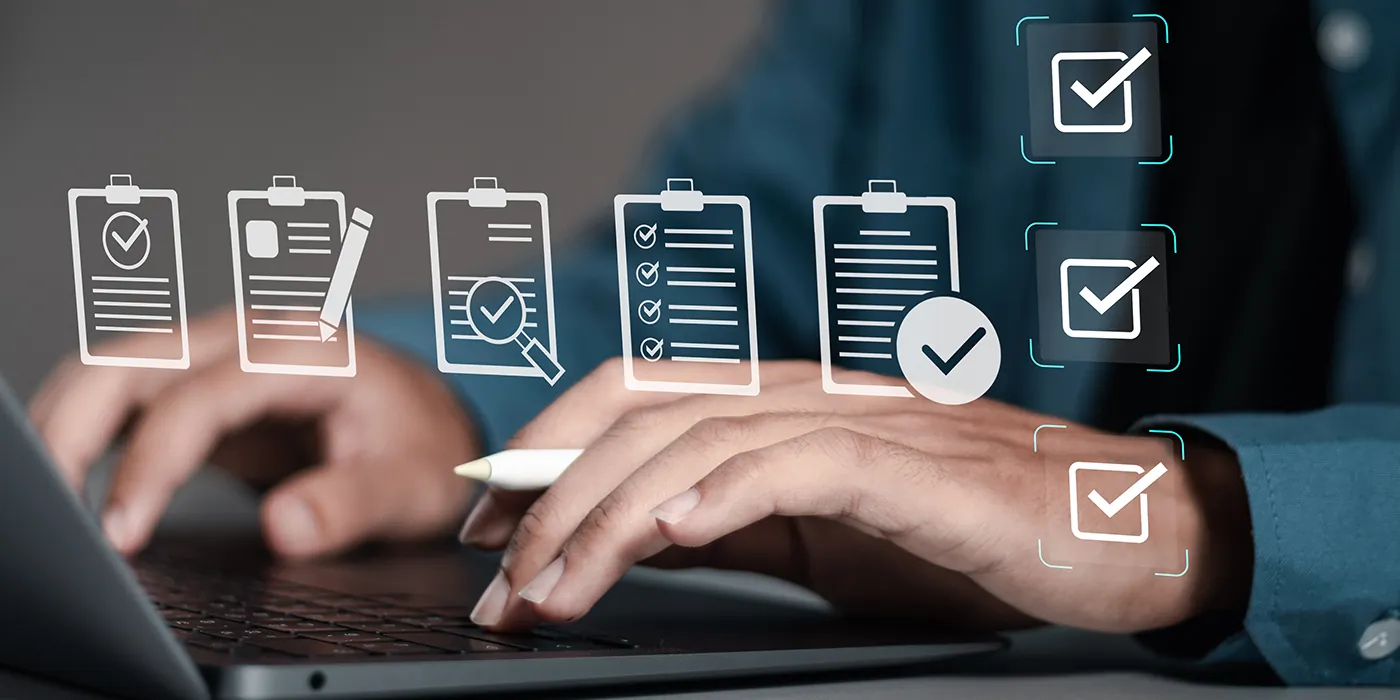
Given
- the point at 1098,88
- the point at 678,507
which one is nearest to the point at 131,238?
the point at 678,507

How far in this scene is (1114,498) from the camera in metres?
0.50

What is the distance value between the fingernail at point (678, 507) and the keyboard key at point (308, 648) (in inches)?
4.3

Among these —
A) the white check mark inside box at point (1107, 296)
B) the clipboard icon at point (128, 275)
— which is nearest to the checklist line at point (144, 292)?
the clipboard icon at point (128, 275)

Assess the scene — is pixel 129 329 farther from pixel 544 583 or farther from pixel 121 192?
pixel 544 583

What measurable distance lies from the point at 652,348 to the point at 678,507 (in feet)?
0.34

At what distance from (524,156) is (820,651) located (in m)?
0.26

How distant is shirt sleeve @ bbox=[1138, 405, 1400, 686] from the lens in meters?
0.49

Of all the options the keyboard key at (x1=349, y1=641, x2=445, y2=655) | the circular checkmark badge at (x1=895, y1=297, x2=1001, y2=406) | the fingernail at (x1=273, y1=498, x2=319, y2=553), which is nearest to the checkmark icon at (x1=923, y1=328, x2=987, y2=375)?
the circular checkmark badge at (x1=895, y1=297, x2=1001, y2=406)

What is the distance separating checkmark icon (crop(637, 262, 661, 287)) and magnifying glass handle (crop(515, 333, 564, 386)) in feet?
0.17

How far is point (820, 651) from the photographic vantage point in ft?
1.57

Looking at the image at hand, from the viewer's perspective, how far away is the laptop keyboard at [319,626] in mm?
450

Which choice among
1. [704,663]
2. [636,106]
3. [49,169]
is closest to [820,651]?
[704,663]

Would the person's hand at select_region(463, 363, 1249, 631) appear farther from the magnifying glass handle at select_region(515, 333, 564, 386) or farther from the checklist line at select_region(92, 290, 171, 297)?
the checklist line at select_region(92, 290, 171, 297)

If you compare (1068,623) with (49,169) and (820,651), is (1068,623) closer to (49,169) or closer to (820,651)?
(820,651)
